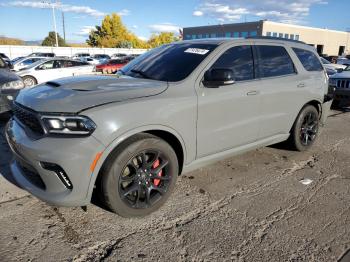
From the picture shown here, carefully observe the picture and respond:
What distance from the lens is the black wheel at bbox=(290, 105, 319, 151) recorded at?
502cm

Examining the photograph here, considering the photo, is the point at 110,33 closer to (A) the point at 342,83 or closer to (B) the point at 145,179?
(A) the point at 342,83

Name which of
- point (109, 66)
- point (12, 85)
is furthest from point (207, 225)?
point (109, 66)

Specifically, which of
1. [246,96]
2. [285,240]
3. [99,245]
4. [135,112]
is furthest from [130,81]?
[285,240]

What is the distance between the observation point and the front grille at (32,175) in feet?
9.58

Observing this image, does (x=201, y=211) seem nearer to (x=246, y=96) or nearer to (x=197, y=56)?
(x=246, y=96)

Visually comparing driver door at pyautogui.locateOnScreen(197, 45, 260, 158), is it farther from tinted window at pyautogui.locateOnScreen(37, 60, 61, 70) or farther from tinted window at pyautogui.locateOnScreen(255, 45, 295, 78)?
tinted window at pyautogui.locateOnScreen(37, 60, 61, 70)

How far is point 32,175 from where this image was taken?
3.04 meters

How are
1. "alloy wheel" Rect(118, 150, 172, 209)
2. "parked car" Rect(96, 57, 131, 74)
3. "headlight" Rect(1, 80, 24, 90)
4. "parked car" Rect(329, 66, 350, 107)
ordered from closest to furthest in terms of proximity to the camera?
"alloy wheel" Rect(118, 150, 172, 209)
"headlight" Rect(1, 80, 24, 90)
"parked car" Rect(329, 66, 350, 107)
"parked car" Rect(96, 57, 131, 74)

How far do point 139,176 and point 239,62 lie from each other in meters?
1.93

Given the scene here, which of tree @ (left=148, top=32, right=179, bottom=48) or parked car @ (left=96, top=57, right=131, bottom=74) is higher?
tree @ (left=148, top=32, right=179, bottom=48)

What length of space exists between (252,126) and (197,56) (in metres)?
1.14

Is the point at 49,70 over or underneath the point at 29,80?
over

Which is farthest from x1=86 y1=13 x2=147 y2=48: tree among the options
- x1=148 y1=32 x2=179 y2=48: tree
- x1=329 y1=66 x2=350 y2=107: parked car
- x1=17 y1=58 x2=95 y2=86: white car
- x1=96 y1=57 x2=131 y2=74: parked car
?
x1=329 y1=66 x2=350 y2=107: parked car

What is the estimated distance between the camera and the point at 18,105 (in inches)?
127
